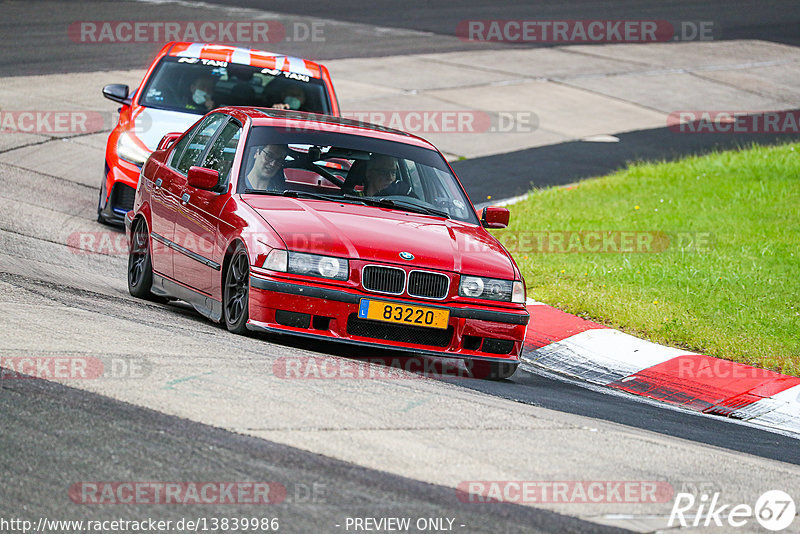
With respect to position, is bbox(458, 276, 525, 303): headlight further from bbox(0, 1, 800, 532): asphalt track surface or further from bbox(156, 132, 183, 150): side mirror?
bbox(156, 132, 183, 150): side mirror

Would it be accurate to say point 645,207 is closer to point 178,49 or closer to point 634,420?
point 178,49

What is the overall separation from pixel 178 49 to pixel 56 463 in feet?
29.9

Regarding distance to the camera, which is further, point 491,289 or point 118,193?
point 118,193

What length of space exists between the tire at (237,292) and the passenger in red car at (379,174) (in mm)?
1208

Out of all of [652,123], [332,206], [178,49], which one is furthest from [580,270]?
[652,123]

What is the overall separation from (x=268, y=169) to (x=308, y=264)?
125 centimetres

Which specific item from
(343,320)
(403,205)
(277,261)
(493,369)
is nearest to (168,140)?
(403,205)

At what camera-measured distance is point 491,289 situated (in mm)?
7809

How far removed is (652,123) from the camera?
859 inches

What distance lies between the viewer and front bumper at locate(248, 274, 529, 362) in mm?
7453

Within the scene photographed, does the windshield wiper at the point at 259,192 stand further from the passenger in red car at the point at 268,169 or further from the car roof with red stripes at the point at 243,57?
the car roof with red stripes at the point at 243,57

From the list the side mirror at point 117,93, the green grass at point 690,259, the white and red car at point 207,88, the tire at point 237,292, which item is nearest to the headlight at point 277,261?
the tire at point 237,292

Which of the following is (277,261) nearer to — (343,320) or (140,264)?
(343,320)

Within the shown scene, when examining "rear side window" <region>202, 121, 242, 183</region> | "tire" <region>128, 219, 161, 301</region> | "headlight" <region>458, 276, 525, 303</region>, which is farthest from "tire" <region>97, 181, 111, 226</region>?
"headlight" <region>458, 276, 525, 303</region>
